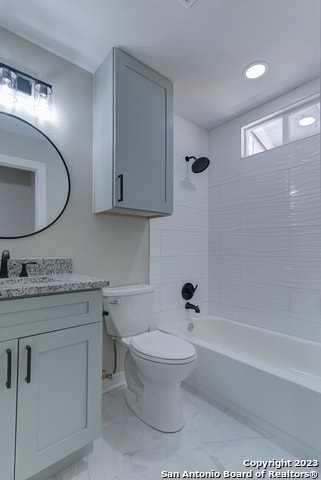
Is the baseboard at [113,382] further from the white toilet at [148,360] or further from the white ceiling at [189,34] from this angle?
the white ceiling at [189,34]

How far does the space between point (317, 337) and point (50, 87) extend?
102 inches

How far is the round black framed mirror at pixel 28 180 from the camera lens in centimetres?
151

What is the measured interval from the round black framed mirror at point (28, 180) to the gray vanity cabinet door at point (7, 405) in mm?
734

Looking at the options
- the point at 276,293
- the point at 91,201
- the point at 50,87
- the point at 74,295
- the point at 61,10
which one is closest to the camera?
the point at 74,295

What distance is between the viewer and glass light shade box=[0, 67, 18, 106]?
1468 mm

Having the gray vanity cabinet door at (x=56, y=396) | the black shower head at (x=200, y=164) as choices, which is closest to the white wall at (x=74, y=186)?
the gray vanity cabinet door at (x=56, y=396)

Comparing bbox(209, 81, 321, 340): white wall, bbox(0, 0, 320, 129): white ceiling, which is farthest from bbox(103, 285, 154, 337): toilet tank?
bbox(0, 0, 320, 129): white ceiling

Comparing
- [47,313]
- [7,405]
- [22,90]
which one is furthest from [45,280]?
[22,90]

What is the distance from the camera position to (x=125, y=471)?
124 cm

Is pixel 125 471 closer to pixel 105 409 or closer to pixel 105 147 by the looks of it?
pixel 105 409

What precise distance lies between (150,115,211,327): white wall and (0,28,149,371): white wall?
1.22ft

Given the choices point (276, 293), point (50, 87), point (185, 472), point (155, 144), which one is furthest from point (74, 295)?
point (276, 293)

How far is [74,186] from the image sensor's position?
1.78 metres

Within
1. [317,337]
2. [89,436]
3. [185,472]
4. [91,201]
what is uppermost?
[91,201]
